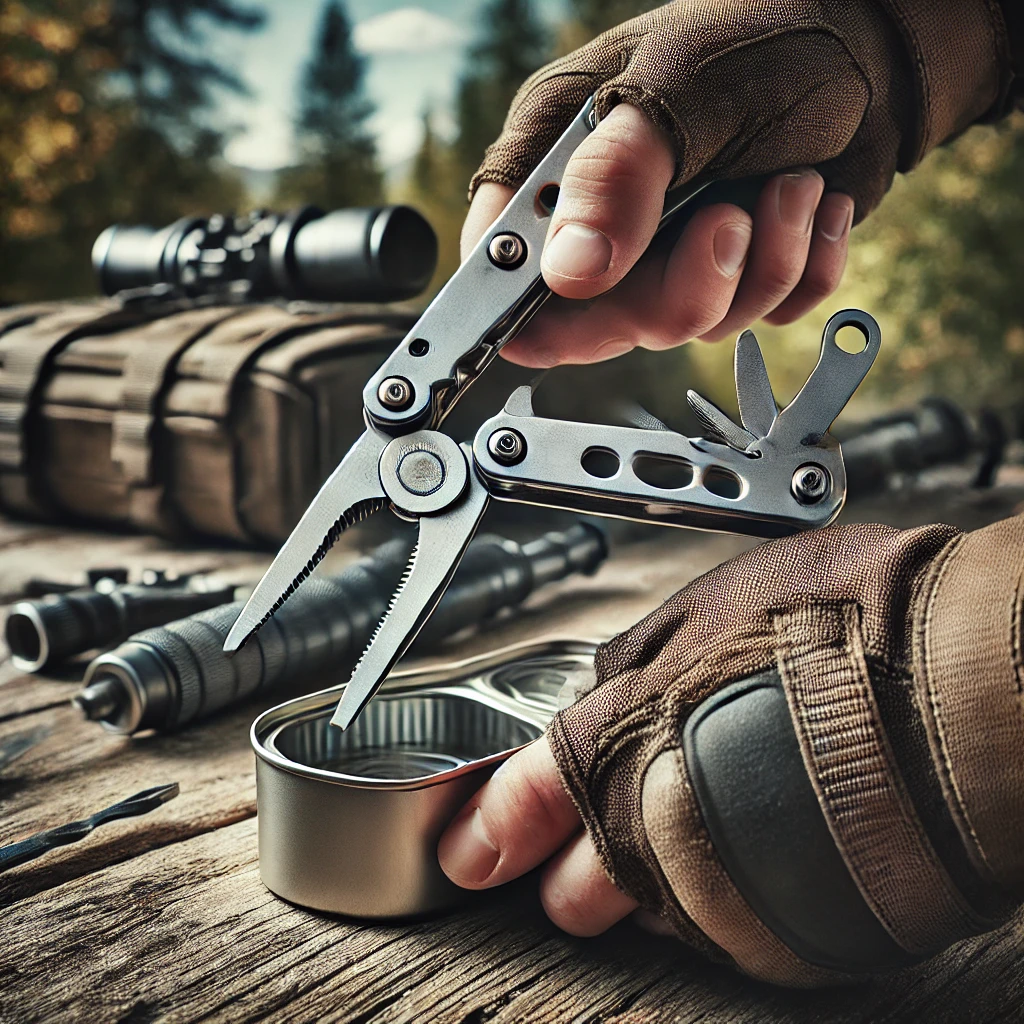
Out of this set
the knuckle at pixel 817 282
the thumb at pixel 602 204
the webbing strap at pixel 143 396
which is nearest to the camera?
the thumb at pixel 602 204

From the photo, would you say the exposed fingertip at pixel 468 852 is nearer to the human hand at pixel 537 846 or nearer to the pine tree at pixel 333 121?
the human hand at pixel 537 846

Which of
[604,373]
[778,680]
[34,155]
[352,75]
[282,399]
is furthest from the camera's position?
[352,75]

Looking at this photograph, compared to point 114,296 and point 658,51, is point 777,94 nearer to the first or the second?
point 658,51

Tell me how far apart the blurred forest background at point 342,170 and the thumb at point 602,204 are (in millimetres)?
1720

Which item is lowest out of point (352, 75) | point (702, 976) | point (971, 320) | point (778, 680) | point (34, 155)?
point (702, 976)

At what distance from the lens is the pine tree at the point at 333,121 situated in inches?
114

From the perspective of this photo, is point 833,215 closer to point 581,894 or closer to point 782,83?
point 782,83

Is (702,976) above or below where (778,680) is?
below

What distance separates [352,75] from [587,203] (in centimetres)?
246

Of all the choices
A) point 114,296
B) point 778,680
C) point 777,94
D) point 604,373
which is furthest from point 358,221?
point 778,680

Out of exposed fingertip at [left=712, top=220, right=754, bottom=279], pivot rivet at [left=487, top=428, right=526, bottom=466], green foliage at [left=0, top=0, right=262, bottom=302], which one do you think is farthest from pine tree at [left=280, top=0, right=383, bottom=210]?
pivot rivet at [left=487, top=428, right=526, bottom=466]

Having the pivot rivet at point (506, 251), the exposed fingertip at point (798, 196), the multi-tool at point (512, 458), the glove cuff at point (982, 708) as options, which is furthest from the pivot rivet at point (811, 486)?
the exposed fingertip at point (798, 196)

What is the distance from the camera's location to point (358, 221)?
1590 mm

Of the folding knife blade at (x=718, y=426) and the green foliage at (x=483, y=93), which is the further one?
the green foliage at (x=483, y=93)
